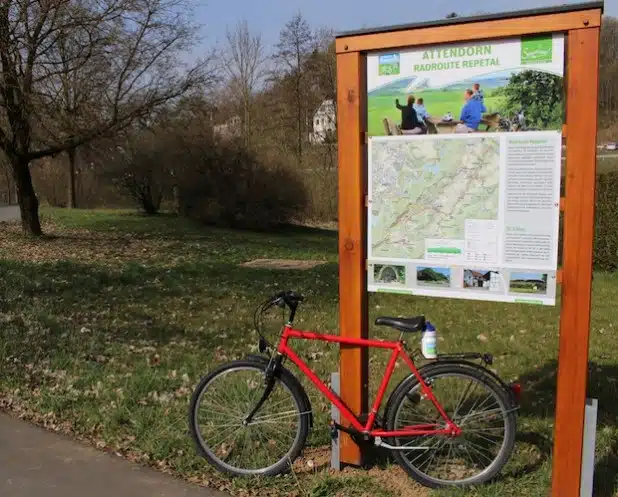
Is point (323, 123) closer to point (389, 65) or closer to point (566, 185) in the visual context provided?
point (389, 65)

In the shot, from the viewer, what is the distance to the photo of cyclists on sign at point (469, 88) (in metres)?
2.99

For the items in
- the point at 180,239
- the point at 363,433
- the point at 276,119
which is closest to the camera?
the point at 363,433

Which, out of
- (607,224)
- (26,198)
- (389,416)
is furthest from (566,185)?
(26,198)

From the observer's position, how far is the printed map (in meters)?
3.18

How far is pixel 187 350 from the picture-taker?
20.1 ft

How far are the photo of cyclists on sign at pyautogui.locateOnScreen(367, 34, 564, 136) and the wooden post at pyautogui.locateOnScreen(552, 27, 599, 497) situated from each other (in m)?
0.10

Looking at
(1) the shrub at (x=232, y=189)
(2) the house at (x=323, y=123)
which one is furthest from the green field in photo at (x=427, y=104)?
(2) the house at (x=323, y=123)

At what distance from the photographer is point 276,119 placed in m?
32.8

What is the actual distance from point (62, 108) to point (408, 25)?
14.2 metres

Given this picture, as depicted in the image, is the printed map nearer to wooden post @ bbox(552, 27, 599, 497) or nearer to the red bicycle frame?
wooden post @ bbox(552, 27, 599, 497)

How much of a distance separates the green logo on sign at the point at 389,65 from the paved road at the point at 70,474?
92.4 inches

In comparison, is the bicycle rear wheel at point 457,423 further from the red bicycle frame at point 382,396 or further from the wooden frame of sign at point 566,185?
the wooden frame of sign at point 566,185

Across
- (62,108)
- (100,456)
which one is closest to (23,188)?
(62,108)

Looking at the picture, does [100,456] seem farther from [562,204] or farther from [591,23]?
[591,23]
